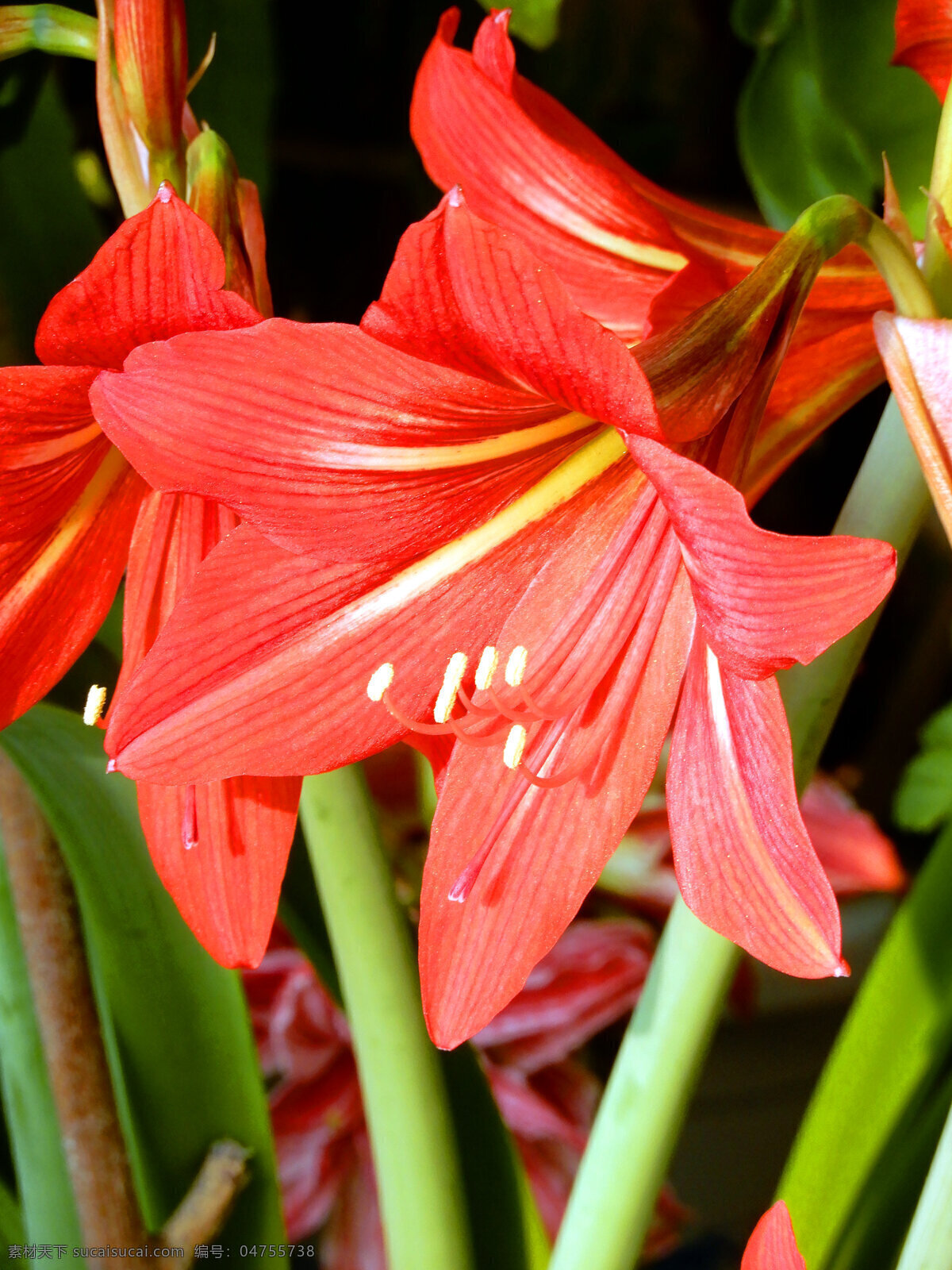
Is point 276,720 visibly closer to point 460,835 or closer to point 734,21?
point 460,835

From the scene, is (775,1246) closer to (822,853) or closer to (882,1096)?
(882,1096)

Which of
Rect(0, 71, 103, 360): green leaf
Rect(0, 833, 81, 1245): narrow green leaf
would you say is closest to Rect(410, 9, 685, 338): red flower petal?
Rect(0, 71, 103, 360): green leaf

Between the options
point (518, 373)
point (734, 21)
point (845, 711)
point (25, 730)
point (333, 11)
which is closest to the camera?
point (518, 373)

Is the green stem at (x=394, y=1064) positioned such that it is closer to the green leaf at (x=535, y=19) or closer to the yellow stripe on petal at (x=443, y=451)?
the yellow stripe on petal at (x=443, y=451)

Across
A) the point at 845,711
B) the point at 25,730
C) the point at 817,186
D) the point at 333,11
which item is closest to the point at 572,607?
the point at 25,730

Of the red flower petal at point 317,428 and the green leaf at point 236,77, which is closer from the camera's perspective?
the red flower petal at point 317,428

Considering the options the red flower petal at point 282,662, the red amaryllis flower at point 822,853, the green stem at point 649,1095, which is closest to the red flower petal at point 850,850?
the red amaryllis flower at point 822,853
